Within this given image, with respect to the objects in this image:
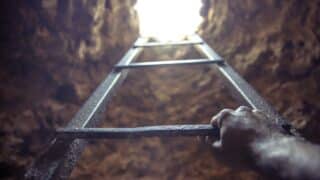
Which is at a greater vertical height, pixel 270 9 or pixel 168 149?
pixel 270 9

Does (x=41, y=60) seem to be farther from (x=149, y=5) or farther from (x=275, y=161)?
(x=149, y=5)

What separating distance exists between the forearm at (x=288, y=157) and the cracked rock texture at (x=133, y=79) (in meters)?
1.29

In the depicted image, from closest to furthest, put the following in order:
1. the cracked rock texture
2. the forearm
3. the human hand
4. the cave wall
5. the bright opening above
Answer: the forearm < the human hand < the cracked rock texture < the cave wall < the bright opening above

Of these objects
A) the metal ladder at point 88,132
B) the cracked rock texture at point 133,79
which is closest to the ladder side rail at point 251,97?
the metal ladder at point 88,132

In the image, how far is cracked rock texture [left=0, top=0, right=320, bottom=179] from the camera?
228cm

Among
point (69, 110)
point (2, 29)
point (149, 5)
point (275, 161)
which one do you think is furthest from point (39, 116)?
point (149, 5)

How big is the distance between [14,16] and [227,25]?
2.30m

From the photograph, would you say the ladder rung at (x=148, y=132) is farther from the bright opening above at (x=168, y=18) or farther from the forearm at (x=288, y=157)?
the bright opening above at (x=168, y=18)

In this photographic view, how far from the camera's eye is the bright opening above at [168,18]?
4.59m

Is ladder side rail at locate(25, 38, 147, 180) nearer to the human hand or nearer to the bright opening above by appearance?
the human hand

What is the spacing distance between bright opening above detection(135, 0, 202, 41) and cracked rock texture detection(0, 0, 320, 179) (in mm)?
608

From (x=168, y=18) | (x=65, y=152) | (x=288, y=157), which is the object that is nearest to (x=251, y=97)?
(x=288, y=157)

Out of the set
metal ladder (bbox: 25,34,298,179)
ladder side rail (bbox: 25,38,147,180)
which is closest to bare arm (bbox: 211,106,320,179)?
metal ladder (bbox: 25,34,298,179)

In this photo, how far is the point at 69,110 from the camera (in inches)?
109
